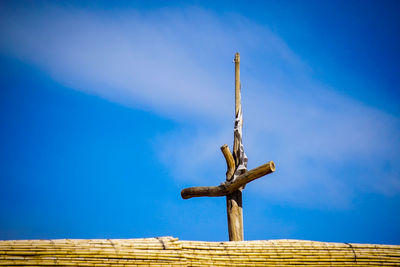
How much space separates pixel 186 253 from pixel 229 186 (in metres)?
3.31

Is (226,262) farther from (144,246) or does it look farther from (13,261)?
(13,261)

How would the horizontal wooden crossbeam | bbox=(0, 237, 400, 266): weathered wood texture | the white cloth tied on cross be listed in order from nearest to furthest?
bbox=(0, 237, 400, 266): weathered wood texture → the horizontal wooden crossbeam → the white cloth tied on cross

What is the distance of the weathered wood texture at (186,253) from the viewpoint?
3.54 meters

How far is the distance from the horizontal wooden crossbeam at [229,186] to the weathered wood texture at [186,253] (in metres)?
2.18

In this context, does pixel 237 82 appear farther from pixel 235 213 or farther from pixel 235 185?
pixel 235 213

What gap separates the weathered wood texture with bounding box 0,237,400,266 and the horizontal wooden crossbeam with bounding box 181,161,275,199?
2.18 meters

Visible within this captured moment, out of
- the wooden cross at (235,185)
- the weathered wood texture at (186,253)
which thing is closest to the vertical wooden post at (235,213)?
the wooden cross at (235,185)

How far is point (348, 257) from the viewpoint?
14.6ft

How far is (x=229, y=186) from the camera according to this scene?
7277mm

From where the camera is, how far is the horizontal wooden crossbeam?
21.7ft

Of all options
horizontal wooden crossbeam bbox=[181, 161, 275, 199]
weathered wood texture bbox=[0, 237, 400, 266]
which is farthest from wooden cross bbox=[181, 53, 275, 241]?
weathered wood texture bbox=[0, 237, 400, 266]

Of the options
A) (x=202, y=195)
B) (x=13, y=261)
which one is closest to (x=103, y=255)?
(x=13, y=261)

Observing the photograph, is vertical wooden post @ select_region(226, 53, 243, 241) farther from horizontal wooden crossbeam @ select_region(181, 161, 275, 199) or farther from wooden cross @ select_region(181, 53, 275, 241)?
horizontal wooden crossbeam @ select_region(181, 161, 275, 199)

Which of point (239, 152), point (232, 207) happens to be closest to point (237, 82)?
point (239, 152)
